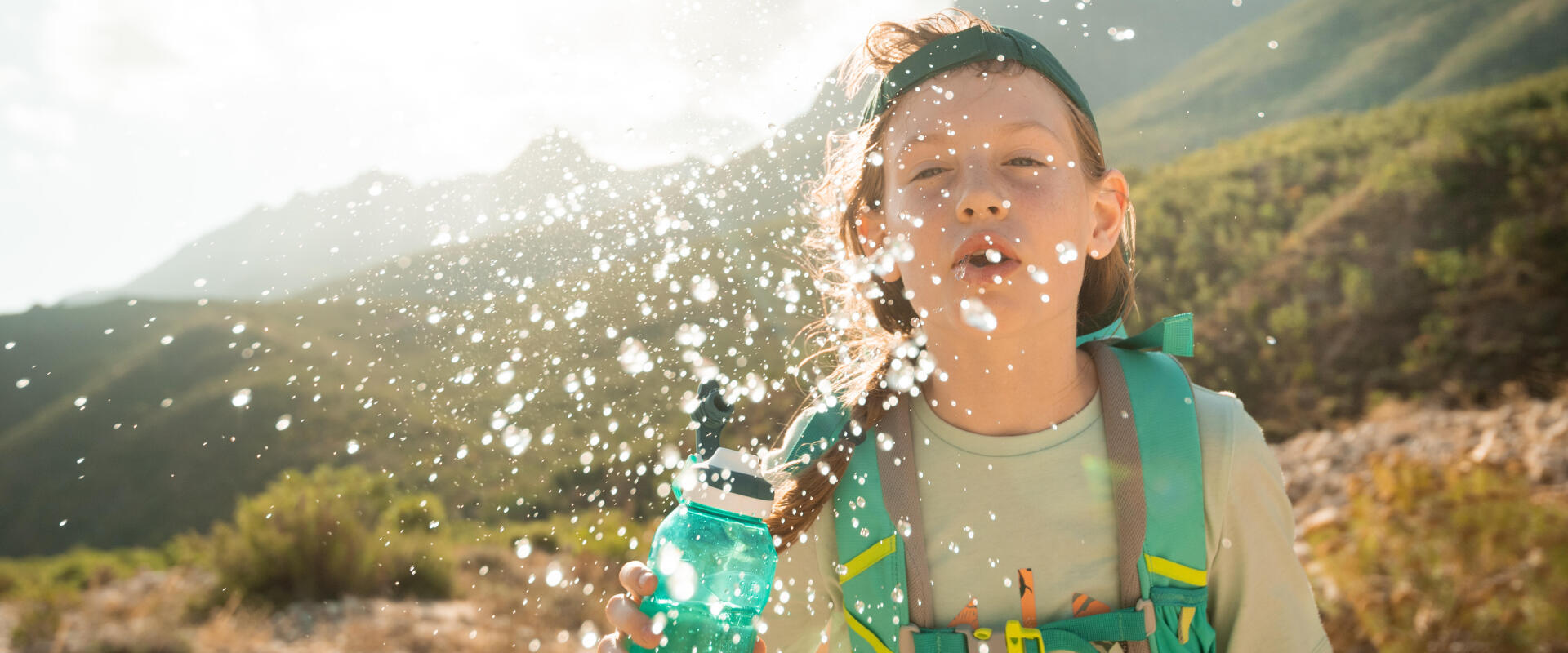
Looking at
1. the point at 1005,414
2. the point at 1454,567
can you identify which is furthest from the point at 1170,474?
the point at 1454,567

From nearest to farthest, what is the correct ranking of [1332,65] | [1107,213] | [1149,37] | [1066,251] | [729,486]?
[729,486], [1066,251], [1107,213], [1332,65], [1149,37]

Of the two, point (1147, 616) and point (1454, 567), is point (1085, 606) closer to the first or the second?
point (1147, 616)

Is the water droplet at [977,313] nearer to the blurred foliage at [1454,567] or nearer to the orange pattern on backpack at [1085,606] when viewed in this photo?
the orange pattern on backpack at [1085,606]

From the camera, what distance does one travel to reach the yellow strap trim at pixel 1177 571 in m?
1.76

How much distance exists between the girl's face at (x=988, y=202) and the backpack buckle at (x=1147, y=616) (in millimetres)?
655

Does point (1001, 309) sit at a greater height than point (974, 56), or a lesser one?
lesser

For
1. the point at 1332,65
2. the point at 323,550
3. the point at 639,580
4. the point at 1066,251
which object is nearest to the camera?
the point at 639,580

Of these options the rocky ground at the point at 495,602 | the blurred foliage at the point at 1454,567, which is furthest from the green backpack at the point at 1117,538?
the rocky ground at the point at 495,602

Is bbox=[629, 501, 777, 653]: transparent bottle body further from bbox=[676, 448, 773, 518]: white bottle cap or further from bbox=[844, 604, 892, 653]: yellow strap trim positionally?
bbox=[844, 604, 892, 653]: yellow strap trim

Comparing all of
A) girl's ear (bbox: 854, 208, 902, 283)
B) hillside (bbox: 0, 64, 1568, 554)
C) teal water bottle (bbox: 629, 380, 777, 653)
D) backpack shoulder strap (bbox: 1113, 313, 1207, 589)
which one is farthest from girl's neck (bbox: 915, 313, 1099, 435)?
hillside (bbox: 0, 64, 1568, 554)

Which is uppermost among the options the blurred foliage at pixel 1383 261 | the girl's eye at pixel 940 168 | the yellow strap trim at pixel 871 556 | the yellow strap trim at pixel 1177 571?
the girl's eye at pixel 940 168

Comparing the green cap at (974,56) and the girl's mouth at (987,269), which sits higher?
the green cap at (974,56)

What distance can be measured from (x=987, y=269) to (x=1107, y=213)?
0.60 metres

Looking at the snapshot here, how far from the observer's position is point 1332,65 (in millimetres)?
14414
